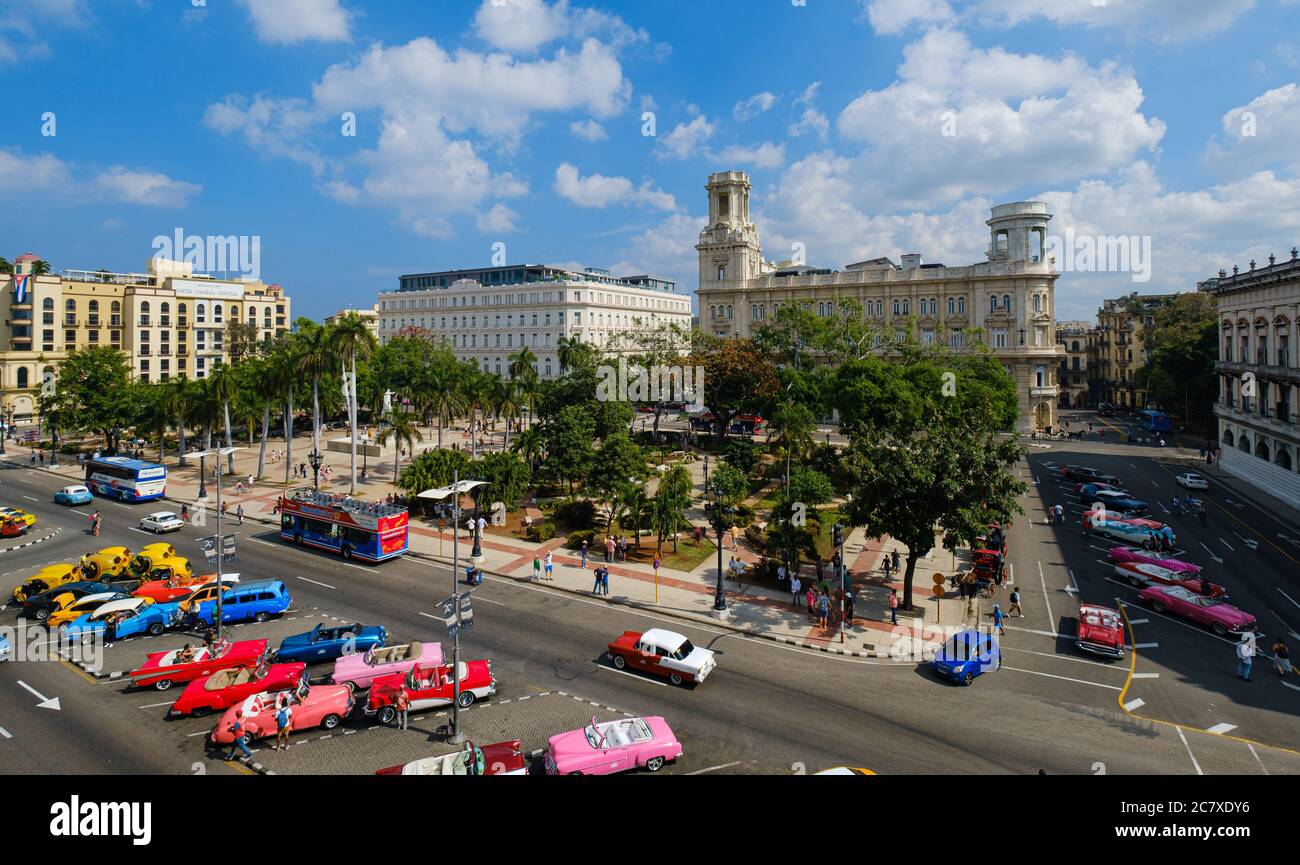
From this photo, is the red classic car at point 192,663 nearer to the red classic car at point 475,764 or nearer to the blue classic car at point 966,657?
the red classic car at point 475,764

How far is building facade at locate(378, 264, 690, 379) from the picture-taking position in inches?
4500

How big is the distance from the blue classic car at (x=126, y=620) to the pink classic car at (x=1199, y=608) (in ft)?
137

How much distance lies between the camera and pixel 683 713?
2147 cm

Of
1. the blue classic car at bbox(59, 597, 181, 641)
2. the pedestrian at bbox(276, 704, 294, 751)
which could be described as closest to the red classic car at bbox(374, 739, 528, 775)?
the pedestrian at bbox(276, 704, 294, 751)

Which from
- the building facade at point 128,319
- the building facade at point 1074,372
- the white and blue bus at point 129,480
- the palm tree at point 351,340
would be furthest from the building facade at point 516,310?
the building facade at point 1074,372

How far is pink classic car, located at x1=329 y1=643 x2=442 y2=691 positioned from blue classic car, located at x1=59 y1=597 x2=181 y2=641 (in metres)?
10.0

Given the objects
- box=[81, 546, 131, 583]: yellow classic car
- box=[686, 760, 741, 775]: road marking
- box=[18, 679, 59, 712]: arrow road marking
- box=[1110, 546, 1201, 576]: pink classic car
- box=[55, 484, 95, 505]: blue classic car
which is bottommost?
box=[686, 760, 741, 775]: road marking

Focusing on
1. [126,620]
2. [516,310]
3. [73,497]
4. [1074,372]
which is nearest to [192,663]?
[126,620]

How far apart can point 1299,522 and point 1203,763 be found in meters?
40.3

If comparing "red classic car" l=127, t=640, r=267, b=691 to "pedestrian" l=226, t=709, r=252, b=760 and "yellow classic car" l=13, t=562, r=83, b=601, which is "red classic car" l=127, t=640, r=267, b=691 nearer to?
"pedestrian" l=226, t=709, r=252, b=760
